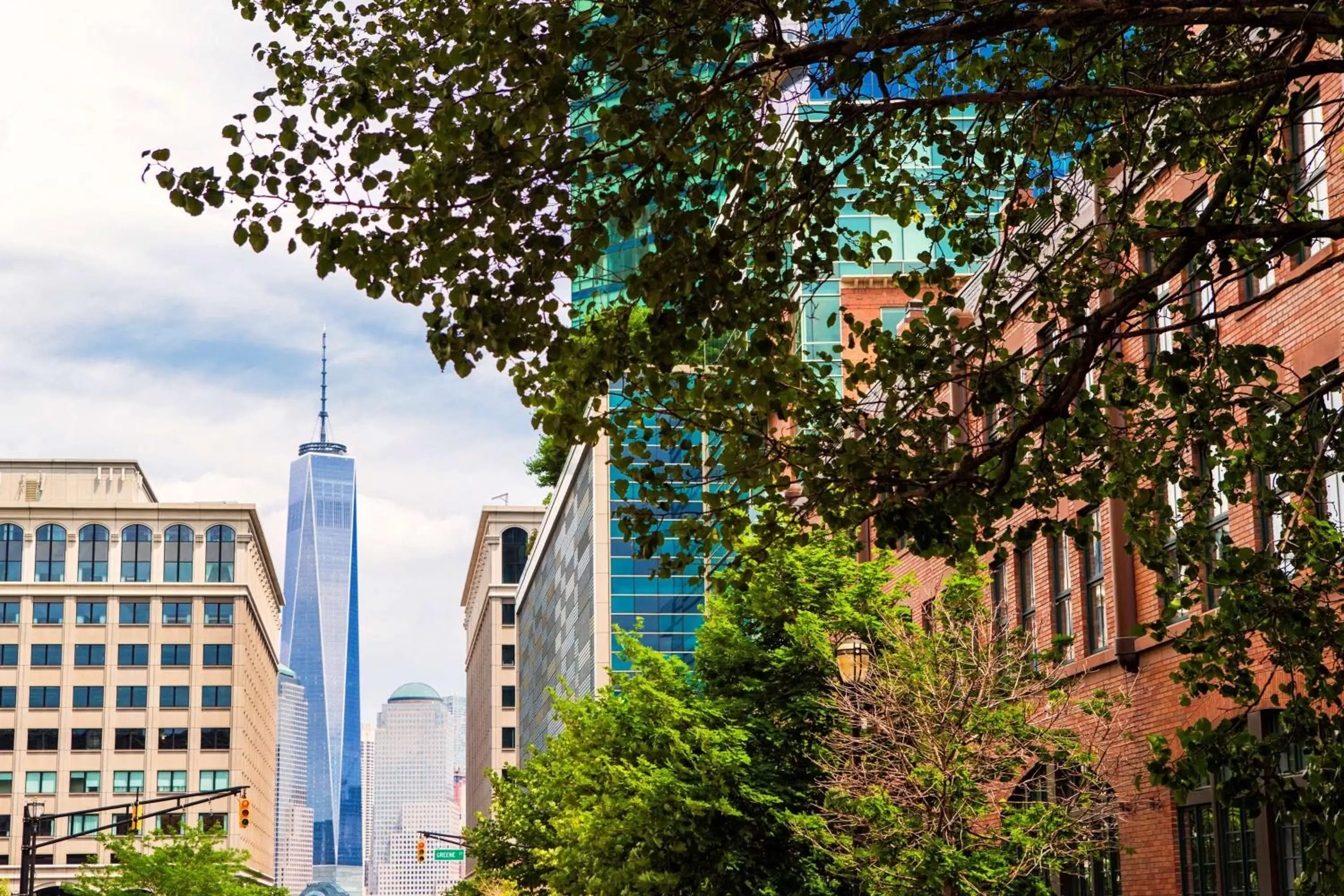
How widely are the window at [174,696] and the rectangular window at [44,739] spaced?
23.7ft

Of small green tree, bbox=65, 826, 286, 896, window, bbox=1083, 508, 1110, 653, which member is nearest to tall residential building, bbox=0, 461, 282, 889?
small green tree, bbox=65, 826, 286, 896

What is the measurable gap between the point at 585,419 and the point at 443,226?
227cm

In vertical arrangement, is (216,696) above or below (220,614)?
below

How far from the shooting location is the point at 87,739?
124188 millimetres

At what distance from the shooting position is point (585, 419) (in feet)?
40.1

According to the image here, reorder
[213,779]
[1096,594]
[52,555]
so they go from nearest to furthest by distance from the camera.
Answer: [1096,594] → [213,779] → [52,555]

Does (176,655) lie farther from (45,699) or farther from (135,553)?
(45,699)

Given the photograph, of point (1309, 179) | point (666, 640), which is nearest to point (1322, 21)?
point (1309, 179)

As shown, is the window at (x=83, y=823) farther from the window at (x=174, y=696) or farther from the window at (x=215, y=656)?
the window at (x=215, y=656)

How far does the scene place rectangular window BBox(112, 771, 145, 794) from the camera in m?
123

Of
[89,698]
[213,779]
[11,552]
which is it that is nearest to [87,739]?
[89,698]

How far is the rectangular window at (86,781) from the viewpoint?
122875 mm

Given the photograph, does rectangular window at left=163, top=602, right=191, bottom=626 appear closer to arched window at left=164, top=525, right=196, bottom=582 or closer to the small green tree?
arched window at left=164, top=525, right=196, bottom=582

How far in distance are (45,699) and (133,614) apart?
8.29 metres
